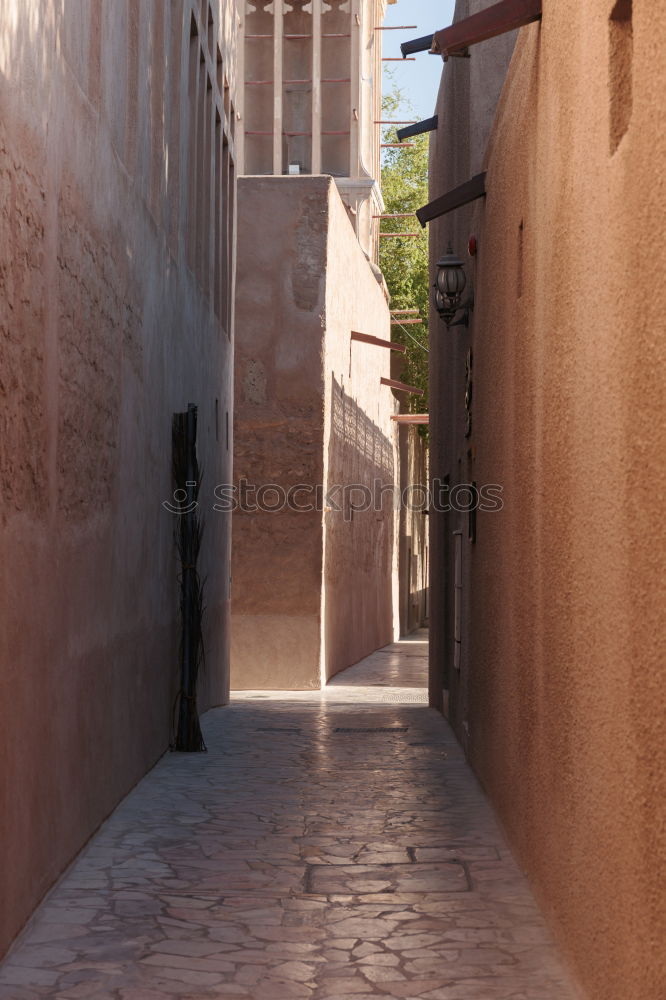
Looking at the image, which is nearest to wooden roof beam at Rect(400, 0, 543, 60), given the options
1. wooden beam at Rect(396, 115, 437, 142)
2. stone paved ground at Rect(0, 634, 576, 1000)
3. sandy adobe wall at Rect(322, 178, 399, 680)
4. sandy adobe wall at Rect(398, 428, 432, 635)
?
stone paved ground at Rect(0, 634, 576, 1000)

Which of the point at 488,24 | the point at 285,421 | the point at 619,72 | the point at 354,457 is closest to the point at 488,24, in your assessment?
the point at 488,24

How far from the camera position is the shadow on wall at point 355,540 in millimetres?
17656

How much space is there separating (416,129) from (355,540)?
9133 millimetres

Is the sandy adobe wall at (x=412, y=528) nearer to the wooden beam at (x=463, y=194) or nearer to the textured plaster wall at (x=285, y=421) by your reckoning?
the textured plaster wall at (x=285, y=421)

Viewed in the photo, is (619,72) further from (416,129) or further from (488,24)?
(416,129)

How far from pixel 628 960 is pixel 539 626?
202 centimetres

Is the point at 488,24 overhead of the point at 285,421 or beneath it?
overhead

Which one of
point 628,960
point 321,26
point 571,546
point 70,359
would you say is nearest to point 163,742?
point 70,359

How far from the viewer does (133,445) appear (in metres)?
8.10

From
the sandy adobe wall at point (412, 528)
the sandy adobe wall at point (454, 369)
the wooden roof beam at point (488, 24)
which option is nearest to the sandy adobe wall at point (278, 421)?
the sandy adobe wall at point (454, 369)

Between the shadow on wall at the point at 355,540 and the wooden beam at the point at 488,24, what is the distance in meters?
11.1

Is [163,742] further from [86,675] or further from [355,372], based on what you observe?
[355,372]

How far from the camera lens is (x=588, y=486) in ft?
13.5

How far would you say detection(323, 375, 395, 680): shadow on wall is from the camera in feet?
57.9
